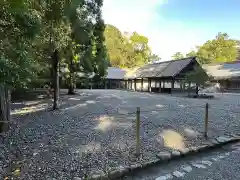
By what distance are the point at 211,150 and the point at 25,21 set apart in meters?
4.61

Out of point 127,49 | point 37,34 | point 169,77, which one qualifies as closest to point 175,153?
point 37,34

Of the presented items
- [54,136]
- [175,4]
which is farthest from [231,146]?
[175,4]

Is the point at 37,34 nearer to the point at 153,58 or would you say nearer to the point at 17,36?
the point at 17,36

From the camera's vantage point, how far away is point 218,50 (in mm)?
44562

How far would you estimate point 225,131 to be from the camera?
22.1 ft

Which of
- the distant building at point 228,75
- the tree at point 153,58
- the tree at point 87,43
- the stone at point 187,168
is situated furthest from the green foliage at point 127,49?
the stone at point 187,168

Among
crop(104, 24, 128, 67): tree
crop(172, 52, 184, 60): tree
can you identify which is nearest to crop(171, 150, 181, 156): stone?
crop(104, 24, 128, 67): tree

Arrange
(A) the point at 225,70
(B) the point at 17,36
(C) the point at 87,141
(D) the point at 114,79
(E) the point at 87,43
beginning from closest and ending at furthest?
1. (B) the point at 17,36
2. (C) the point at 87,141
3. (E) the point at 87,43
4. (A) the point at 225,70
5. (D) the point at 114,79

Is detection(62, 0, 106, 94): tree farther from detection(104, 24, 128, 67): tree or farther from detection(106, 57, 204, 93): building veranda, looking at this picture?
detection(104, 24, 128, 67): tree

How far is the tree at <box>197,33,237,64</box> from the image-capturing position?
1699 inches

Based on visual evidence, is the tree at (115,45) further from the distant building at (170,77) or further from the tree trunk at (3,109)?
the tree trunk at (3,109)

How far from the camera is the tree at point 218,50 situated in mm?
43156

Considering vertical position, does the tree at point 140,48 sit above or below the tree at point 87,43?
above

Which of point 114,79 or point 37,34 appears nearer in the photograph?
point 37,34
